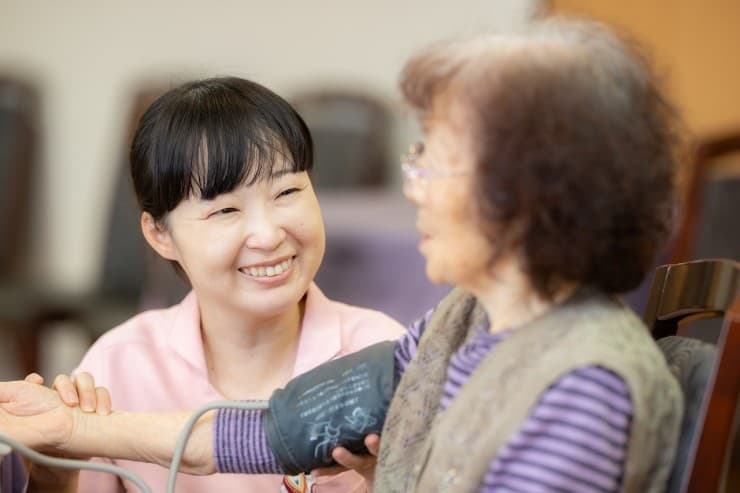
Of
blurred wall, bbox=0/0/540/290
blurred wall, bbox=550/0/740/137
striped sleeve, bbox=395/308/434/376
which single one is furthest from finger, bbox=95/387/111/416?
blurred wall, bbox=550/0/740/137

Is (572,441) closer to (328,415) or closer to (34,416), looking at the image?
(328,415)

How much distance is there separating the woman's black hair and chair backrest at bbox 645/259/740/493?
464 millimetres

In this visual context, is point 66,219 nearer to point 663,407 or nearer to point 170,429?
point 170,429

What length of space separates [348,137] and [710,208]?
1.14 metres

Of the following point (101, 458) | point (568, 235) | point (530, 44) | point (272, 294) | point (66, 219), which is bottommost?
point (66, 219)

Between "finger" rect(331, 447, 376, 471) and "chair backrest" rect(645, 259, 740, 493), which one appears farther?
"finger" rect(331, 447, 376, 471)

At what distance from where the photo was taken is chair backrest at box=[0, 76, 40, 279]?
3584 millimetres

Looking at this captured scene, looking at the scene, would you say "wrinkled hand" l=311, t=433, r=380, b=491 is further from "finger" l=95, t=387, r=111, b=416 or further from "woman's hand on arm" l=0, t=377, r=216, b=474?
"finger" l=95, t=387, r=111, b=416

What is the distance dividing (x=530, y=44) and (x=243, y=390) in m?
0.65

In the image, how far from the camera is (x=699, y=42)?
12.0 feet

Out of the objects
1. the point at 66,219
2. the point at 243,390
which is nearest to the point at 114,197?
the point at 66,219

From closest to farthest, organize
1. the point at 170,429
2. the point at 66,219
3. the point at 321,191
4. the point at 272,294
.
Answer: the point at 170,429, the point at 272,294, the point at 321,191, the point at 66,219

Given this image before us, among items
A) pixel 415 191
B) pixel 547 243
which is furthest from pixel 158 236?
pixel 547 243

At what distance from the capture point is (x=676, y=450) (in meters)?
0.97
